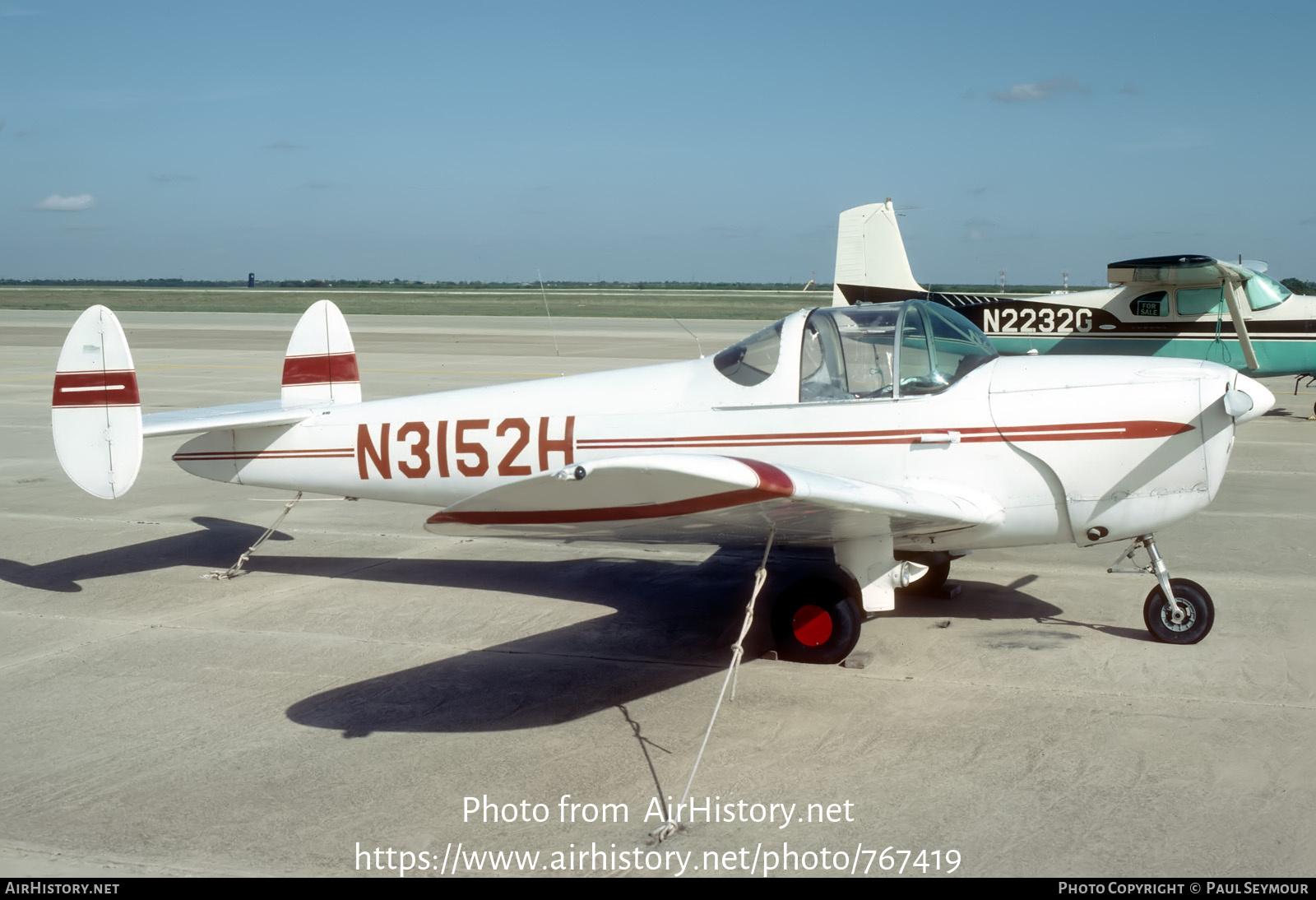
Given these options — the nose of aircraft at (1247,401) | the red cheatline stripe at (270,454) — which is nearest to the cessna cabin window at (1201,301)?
the nose of aircraft at (1247,401)

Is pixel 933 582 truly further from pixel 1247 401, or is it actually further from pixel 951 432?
pixel 1247 401

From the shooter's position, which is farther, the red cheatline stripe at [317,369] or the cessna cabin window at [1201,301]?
the cessna cabin window at [1201,301]

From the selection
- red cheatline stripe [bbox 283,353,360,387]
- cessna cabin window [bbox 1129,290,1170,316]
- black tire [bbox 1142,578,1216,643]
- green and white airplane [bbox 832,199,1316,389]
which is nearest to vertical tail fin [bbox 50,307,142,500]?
red cheatline stripe [bbox 283,353,360,387]

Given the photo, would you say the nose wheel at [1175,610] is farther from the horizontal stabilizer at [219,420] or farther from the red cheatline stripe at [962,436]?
the horizontal stabilizer at [219,420]

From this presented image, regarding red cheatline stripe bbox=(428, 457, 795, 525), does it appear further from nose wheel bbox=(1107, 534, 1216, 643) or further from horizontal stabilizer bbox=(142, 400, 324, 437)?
horizontal stabilizer bbox=(142, 400, 324, 437)

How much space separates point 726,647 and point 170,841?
10.6 ft

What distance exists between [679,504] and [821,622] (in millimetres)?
1825

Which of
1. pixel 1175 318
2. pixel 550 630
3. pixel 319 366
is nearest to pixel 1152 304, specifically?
pixel 1175 318

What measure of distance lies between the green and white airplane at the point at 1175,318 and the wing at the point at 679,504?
12.0 m

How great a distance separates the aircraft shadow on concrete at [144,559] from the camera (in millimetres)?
7832

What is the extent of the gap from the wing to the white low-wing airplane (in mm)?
36

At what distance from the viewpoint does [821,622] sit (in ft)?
19.7

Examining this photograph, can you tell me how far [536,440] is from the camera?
6.80 meters

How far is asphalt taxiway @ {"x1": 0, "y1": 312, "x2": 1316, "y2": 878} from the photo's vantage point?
4.03 meters
